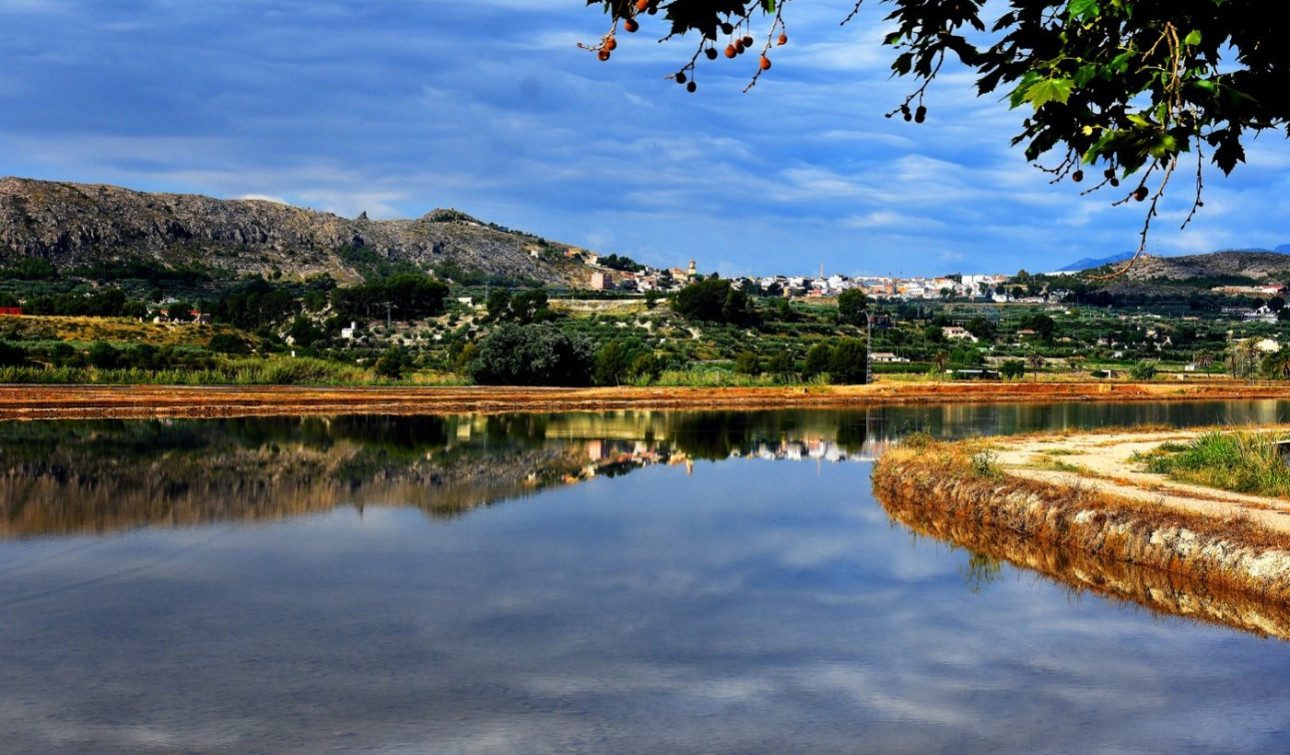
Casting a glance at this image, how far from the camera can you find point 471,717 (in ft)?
31.4

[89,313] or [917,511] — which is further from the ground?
[89,313]

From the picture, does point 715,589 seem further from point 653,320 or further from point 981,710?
point 653,320

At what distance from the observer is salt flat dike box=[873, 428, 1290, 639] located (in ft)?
46.4

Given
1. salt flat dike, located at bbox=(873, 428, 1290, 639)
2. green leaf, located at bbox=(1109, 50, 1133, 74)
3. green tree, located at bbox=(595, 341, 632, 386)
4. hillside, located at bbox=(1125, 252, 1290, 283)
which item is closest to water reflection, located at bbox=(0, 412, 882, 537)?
salt flat dike, located at bbox=(873, 428, 1290, 639)

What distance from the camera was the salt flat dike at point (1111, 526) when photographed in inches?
557

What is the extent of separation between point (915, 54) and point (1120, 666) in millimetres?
7546

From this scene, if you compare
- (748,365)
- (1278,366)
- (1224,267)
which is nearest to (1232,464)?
(748,365)

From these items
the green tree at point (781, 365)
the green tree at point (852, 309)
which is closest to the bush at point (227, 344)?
the green tree at point (781, 365)

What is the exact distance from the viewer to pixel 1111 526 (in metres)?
16.9

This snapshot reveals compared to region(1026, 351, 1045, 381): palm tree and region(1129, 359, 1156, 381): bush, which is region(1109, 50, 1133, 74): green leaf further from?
region(1129, 359, 1156, 381): bush

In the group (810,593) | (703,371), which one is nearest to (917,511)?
(810,593)

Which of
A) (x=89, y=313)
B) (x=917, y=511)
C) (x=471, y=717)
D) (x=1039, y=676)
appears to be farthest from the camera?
(x=89, y=313)

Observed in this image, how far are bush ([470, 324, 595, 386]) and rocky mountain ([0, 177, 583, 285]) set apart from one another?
89408mm

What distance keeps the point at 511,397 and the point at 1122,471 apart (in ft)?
96.4
